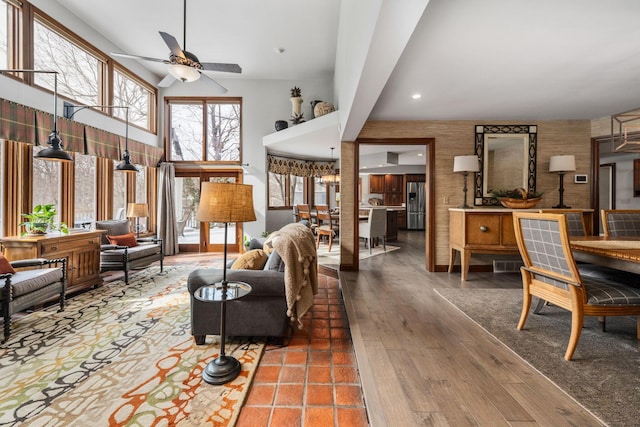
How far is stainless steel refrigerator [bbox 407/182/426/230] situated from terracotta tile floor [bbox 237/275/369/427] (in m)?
8.06

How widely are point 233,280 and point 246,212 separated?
25.9 inches

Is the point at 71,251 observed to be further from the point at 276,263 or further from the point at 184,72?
the point at 276,263

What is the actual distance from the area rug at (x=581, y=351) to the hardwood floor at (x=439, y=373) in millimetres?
101

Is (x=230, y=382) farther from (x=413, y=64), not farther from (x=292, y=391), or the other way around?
(x=413, y=64)

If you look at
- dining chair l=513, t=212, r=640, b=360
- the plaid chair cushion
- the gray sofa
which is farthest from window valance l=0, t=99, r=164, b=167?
the plaid chair cushion

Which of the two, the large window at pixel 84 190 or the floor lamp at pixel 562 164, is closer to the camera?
the floor lamp at pixel 562 164

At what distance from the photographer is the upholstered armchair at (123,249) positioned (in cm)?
404

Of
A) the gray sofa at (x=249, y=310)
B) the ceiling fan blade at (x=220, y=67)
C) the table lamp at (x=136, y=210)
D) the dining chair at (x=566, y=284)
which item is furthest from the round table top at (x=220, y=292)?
the table lamp at (x=136, y=210)

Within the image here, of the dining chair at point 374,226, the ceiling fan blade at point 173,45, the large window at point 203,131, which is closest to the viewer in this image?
the ceiling fan blade at point 173,45

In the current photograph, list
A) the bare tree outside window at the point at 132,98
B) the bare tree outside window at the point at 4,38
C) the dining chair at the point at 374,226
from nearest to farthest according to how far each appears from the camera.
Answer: the bare tree outside window at the point at 4,38 → the bare tree outside window at the point at 132,98 → the dining chair at the point at 374,226

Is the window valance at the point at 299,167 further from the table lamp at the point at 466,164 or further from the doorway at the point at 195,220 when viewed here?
the table lamp at the point at 466,164

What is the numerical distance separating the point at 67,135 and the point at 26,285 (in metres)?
2.41

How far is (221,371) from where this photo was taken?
6.08 ft

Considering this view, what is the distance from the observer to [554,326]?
2.44 metres
